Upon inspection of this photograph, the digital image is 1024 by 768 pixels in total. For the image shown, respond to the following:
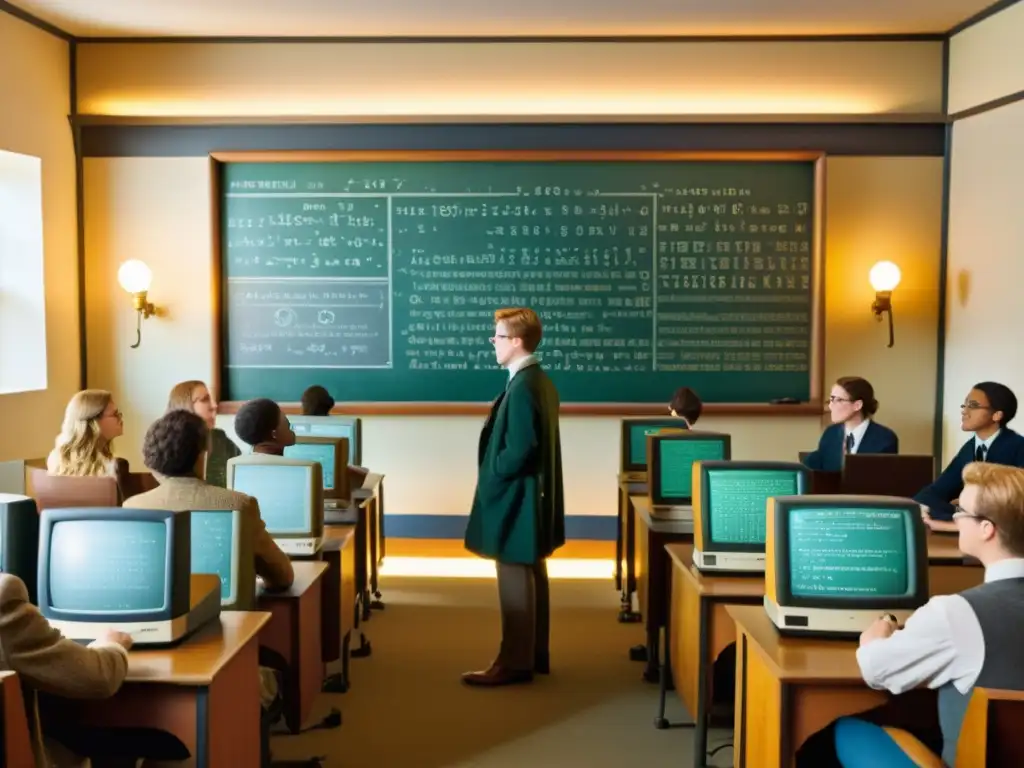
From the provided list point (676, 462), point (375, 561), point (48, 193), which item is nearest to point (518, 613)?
point (676, 462)

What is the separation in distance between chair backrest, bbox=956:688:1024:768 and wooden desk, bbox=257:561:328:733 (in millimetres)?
1836

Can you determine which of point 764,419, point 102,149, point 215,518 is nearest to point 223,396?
point 102,149

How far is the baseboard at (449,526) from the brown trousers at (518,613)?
8.04 feet

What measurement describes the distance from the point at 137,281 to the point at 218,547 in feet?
13.2

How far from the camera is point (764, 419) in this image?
6.32m

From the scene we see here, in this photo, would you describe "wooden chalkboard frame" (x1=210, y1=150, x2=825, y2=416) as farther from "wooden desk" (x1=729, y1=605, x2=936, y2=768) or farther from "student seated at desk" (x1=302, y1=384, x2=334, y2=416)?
"wooden desk" (x1=729, y1=605, x2=936, y2=768)

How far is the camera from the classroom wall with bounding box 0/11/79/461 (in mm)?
5516

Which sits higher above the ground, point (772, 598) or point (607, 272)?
point (607, 272)

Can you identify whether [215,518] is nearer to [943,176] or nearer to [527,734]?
[527,734]

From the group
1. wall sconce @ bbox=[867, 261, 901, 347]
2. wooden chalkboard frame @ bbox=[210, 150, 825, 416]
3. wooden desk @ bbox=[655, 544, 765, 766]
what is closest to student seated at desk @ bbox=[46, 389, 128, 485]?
wooden desk @ bbox=[655, 544, 765, 766]

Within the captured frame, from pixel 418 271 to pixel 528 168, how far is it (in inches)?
38.3

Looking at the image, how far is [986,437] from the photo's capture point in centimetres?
409

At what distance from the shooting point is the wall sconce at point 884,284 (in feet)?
19.8

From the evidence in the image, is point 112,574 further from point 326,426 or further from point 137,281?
point 137,281
